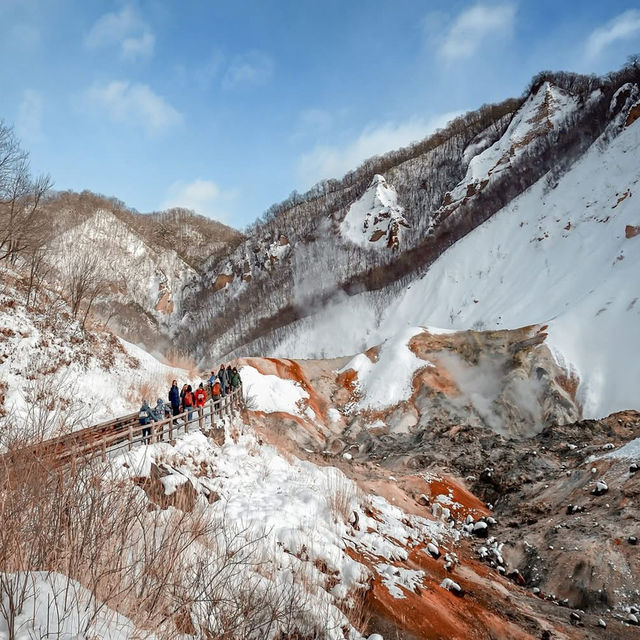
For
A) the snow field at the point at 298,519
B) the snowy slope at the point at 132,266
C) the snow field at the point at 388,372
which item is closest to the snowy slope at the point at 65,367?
the snow field at the point at 298,519

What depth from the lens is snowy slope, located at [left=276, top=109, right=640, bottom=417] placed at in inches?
1057

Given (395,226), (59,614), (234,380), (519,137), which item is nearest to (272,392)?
(234,380)

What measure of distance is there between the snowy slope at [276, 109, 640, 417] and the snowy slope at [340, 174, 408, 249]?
16523mm

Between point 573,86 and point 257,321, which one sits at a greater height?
point 573,86

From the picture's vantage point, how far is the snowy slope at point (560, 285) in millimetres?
26844

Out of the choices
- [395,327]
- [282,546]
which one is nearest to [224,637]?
[282,546]

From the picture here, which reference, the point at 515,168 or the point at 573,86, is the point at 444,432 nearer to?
the point at 515,168

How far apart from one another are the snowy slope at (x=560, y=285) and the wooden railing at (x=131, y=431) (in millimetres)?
21273

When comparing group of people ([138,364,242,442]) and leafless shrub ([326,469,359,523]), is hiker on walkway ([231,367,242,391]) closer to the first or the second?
group of people ([138,364,242,442])

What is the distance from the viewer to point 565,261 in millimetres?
38531

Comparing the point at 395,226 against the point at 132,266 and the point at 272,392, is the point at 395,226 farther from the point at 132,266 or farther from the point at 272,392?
the point at 132,266

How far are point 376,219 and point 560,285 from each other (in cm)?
4296

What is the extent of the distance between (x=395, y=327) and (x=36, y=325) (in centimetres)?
3600

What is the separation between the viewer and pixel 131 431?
933cm
